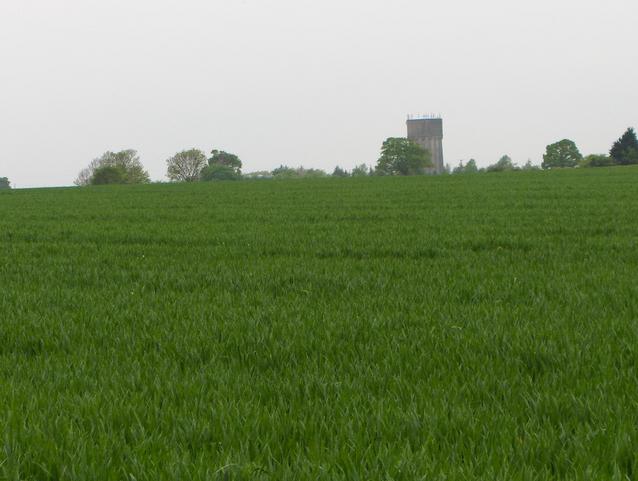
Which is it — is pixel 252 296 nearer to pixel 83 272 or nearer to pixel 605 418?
pixel 83 272

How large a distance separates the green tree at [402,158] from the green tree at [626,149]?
59.1 m

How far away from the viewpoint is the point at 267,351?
4.30 m

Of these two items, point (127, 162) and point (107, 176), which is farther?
point (127, 162)

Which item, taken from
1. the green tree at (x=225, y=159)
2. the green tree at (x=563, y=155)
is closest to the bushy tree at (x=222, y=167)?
the green tree at (x=225, y=159)

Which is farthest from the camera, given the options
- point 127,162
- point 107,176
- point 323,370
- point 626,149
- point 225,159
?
point 225,159

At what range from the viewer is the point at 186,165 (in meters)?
146

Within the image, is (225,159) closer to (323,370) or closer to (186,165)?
(186,165)

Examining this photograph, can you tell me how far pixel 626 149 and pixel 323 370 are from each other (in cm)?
10642

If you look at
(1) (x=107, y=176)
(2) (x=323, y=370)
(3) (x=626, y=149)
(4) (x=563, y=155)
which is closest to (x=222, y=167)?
(1) (x=107, y=176)

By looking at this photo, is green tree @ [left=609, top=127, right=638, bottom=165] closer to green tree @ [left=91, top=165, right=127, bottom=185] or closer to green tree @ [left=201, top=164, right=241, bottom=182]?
green tree @ [left=201, top=164, right=241, bottom=182]

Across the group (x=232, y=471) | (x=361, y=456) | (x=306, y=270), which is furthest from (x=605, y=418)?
(x=306, y=270)

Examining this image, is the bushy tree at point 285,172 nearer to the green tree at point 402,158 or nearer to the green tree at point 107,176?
the green tree at point 402,158

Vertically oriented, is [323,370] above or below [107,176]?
below

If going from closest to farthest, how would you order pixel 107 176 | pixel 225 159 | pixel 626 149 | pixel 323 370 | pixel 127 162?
pixel 323 370 < pixel 626 149 < pixel 107 176 < pixel 127 162 < pixel 225 159
